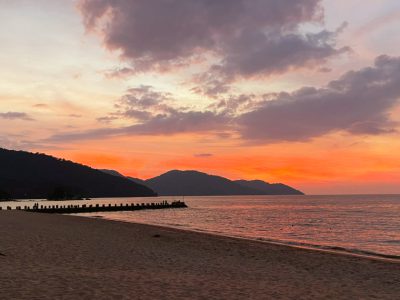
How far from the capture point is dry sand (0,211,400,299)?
456 inches

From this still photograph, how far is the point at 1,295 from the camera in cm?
993

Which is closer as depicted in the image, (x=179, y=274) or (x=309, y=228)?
(x=179, y=274)

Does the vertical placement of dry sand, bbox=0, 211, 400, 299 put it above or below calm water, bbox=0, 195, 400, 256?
above

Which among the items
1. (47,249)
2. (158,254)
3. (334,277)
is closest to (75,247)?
(47,249)

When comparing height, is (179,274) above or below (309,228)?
above

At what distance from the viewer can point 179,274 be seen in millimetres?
15391

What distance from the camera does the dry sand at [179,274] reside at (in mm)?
11594

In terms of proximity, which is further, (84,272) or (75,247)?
(75,247)

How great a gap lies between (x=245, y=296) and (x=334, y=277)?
254 inches

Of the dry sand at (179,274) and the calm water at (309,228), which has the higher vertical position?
the dry sand at (179,274)

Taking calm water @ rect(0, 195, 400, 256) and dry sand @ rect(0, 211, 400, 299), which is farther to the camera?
calm water @ rect(0, 195, 400, 256)

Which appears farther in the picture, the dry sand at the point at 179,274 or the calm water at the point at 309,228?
the calm water at the point at 309,228

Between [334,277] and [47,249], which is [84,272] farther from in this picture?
[334,277]

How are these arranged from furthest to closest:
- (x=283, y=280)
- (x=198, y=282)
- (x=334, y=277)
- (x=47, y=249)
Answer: (x=47, y=249), (x=334, y=277), (x=283, y=280), (x=198, y=282)
